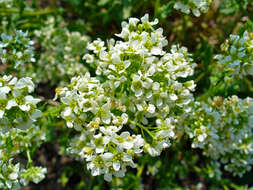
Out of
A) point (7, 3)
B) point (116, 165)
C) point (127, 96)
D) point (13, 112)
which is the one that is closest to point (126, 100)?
point (127, 96)

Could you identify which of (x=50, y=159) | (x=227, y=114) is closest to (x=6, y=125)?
(x=227, y=114)

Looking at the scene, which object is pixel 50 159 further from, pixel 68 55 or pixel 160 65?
pixel 160 65

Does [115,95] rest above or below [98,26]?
below

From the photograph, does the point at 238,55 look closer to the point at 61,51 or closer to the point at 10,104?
the point at 10,104

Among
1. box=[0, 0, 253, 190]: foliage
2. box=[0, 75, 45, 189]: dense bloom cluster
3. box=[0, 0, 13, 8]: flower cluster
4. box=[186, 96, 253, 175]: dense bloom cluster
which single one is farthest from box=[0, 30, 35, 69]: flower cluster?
box=[186, 96, 253, 175]: dense bloom cluster

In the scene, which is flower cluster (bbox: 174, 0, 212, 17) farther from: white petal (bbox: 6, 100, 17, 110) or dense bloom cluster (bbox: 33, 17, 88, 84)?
white petal (bbox: 6, 100, 17, 110)

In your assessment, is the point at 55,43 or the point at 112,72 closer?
the point at 112,72
